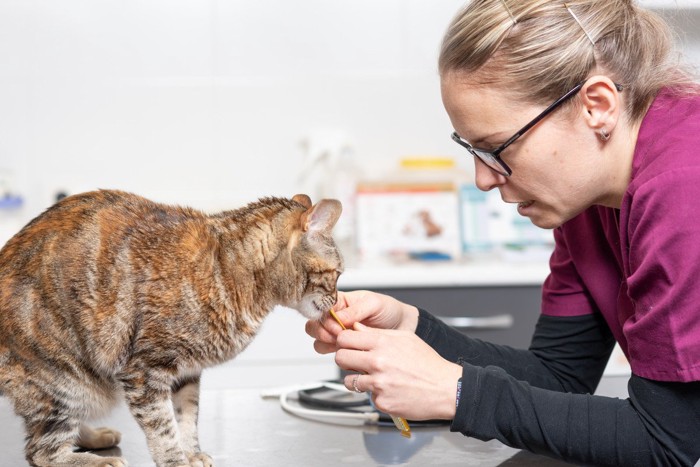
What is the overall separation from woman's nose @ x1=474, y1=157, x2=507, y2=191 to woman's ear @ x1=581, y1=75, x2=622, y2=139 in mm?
153

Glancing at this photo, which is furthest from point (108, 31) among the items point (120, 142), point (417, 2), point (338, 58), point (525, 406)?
point (525, 406)

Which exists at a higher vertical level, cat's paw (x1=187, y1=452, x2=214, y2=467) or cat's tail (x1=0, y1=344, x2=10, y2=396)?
cat's tail (x1=0, y1=344, x2=10, y2=396)

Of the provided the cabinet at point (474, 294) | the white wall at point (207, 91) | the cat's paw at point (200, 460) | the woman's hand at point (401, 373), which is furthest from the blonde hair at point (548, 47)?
the white wall at point (207, 91)

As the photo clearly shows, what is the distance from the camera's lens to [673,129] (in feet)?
3.52

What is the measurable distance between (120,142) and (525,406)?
2.35 m

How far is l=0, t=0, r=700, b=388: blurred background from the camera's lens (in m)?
2.98

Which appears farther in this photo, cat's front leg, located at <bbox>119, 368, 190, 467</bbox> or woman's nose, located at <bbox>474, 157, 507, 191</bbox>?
woman's nose, located at <bbox>474, 157, 507, 191</bbox>

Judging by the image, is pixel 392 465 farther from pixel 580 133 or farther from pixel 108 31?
pixel 108 31

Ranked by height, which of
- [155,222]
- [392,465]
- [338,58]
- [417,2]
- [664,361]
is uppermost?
[417,2]

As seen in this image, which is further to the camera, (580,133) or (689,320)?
(580,133)

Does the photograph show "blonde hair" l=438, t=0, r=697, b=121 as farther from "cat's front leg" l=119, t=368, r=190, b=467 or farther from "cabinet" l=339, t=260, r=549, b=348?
"cabinet" l=339, t=260, r=549, b=348

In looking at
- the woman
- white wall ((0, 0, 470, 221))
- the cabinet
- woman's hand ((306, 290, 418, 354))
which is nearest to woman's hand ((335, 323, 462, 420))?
the woman

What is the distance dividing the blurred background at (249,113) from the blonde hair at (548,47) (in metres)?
1.80

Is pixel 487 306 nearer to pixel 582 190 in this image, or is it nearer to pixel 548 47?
pixel 582 190
